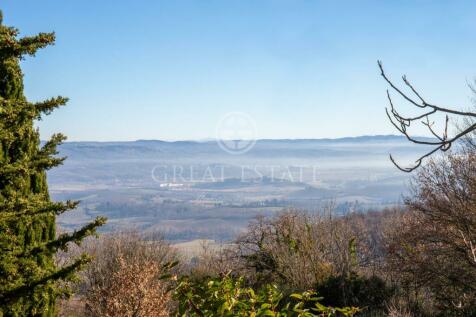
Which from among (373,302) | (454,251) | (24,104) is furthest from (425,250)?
(24,104)

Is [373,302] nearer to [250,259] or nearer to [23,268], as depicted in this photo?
[250,259]

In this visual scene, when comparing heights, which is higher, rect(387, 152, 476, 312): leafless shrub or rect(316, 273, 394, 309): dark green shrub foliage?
rect(387, 152, 476, 312): leafless shrub

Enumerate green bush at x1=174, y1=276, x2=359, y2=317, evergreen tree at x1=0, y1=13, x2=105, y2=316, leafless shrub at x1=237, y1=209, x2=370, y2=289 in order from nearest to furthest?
green bush at x1=174, y1=276, x2=359, y2=317 < evergreen tree at x1=0, y1=13, x2=105, y2=316 < leafless shrub at x1=237, y1=209, x2=370, y2=289

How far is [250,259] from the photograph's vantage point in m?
18.2

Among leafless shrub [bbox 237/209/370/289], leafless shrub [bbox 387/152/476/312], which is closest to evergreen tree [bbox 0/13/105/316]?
leafless shrub [bbox 237/209/370/289]

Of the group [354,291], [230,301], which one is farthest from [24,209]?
[354,291]

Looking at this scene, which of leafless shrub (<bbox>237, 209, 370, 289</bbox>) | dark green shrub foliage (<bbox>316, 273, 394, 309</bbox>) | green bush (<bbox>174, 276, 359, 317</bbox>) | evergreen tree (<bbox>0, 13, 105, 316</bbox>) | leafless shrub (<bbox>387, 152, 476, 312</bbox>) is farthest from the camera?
leafless shrub (<bbox>237, 209, 370, 289</bbox>)

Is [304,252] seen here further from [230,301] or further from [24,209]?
[230,301]

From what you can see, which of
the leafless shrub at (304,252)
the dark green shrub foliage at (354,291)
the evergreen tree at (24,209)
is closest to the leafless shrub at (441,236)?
the dark green shrub foliage at (354,291)

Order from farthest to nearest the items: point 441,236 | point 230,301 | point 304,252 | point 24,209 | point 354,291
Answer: point 304,252, point 354,291, point 441,236, point 24,209, point 230,301

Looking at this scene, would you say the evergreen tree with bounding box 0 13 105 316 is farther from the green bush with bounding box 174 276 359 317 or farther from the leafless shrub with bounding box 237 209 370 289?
the leafless shrub with bounding box 237 209 370 289

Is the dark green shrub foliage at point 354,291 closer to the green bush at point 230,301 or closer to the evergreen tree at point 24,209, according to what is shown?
the evergreen tree at point 24,209

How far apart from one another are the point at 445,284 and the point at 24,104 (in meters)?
12.4

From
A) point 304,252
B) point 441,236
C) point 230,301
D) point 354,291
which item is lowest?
point 354,291
